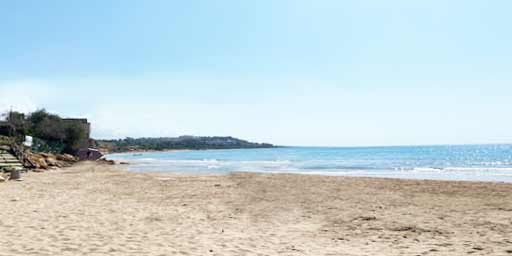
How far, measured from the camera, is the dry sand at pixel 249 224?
334 inches

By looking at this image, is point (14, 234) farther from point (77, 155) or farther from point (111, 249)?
point (77, 155)

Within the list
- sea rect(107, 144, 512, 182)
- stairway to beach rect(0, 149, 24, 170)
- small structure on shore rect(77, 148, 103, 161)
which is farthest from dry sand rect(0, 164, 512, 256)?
small structure on shore rect(77, 148, 103, 161)

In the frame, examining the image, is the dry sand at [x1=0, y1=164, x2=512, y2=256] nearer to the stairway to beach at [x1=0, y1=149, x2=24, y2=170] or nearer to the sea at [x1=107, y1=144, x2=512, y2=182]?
the stairway to beach at [x1=0, y1=149, x2=24, y2=170]

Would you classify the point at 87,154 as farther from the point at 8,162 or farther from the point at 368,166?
the point at 368,166

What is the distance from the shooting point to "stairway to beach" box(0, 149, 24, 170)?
29.6 meters

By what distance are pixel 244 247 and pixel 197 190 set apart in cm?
1198

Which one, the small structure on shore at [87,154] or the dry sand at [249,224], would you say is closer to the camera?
the dry sand at [249,224]

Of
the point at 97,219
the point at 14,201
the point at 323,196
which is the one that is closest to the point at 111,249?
the point at 97,219

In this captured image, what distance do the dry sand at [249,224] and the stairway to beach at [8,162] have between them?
1294cm

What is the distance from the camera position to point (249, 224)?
11516 millimetres

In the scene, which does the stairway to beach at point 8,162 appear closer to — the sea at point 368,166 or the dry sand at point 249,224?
the sea at point 368,166

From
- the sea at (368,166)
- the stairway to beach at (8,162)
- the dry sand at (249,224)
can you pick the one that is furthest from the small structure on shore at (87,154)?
the dry sand at (249,224)

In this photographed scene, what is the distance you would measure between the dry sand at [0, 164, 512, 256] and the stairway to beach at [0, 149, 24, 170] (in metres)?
12.9

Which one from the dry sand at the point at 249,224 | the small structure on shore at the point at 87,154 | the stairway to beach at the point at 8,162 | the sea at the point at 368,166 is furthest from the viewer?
the small structure on shore at the point at 87,154
